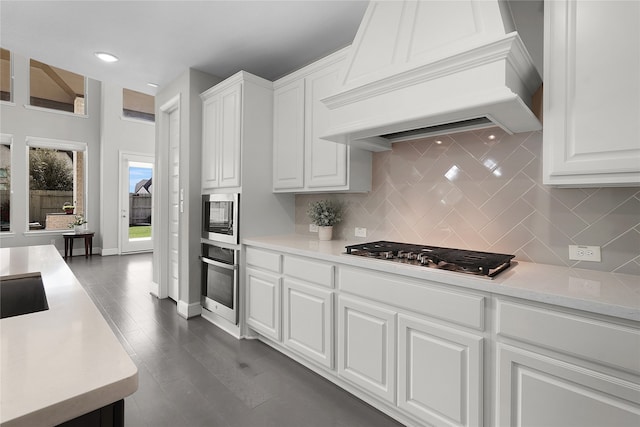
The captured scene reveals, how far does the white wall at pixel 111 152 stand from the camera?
7094mm

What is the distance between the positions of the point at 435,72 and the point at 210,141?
98.1 inches

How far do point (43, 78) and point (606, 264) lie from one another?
9429mm

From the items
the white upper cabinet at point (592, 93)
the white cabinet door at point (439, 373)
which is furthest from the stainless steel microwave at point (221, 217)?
the white upper cabinet at point (592, 93)

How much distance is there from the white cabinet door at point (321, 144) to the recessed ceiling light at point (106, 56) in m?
2.07

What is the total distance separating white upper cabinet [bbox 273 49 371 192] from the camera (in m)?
2.54

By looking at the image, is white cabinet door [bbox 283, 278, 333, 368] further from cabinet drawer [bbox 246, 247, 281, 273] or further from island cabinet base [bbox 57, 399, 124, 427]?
island cabinet base [bbox 57, 399, 124, 427]

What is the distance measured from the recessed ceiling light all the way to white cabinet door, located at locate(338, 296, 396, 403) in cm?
330

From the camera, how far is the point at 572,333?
123 cm

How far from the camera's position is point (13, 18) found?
101 inches

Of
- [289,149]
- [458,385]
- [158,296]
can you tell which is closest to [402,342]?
[458,385]

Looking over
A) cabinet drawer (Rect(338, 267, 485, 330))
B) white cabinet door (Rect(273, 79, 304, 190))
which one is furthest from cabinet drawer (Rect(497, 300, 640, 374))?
white cabinet door (Rect(273, 79, 304, 190))

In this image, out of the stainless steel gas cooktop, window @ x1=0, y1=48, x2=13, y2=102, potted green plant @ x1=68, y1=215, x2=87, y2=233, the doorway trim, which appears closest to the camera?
the stainless steel gas cooktop

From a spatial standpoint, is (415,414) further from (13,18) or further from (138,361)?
(13,18)

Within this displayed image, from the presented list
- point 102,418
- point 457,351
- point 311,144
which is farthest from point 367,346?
point 311,144
